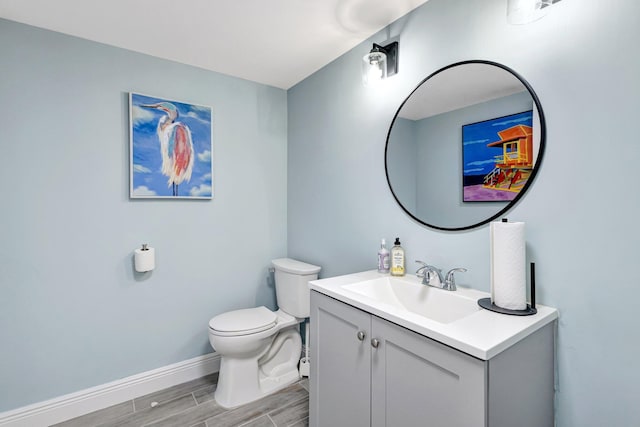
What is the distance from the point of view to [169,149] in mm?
2137

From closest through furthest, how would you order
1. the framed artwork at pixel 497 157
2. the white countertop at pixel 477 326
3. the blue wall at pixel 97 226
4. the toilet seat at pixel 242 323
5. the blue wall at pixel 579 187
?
the white countertop at pixel 477 326 → the blue wall at pixel 579 187 → the framed artwork at pixel 497 157 → the blue wall at pixel 97 226 → the toilet seat at pixel 242 323

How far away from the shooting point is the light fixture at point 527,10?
1.10 m

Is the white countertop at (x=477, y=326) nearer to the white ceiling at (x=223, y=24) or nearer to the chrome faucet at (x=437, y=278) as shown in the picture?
the chrome faucet at (x=437, y=278)

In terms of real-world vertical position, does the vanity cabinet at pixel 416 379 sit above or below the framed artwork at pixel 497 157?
below

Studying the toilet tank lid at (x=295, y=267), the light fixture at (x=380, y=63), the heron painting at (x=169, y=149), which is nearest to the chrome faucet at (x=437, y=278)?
the toilet tank lid at (x=295, y=267)

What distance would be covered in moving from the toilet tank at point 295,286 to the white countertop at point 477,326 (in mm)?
946

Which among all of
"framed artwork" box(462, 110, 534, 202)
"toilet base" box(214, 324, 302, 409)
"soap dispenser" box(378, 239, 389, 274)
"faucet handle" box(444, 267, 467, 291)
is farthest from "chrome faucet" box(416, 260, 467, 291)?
"toilet base" box(214, 324, 302, 409)

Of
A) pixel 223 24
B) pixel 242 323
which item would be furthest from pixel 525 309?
pixel 223 24

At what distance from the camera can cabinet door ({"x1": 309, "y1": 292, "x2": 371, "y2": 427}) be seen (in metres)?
1.24

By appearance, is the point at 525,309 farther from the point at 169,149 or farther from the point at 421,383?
the point at 169,149

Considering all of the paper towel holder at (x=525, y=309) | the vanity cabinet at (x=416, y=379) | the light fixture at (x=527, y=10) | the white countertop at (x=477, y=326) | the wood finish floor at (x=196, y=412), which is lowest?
the wood finish floor at (x=196, y=412)

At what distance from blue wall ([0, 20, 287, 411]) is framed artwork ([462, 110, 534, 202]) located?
167 cm

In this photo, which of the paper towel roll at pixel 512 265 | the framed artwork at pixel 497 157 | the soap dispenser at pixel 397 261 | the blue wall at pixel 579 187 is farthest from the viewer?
the soap dispenser at pixel 397 261

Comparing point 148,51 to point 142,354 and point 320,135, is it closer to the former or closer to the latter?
point 320,135
